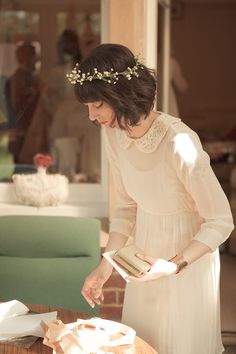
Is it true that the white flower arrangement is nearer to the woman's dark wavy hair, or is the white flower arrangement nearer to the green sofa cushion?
the green sofa cushion

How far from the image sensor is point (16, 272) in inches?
116

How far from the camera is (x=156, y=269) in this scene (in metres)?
2.08

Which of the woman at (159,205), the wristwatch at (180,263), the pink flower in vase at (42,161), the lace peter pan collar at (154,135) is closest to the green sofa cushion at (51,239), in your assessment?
the woman at (159,205)

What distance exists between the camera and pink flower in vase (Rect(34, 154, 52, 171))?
13.9 feet

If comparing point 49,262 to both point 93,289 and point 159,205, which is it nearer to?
point 93,289

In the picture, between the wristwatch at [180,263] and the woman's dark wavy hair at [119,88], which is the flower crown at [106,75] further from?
the wristwatch at [180,263]

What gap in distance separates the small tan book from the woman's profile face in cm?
39

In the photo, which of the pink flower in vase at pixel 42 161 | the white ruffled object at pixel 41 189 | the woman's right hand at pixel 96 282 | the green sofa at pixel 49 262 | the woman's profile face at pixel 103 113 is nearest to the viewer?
the woman's profile face at pixel 103 113

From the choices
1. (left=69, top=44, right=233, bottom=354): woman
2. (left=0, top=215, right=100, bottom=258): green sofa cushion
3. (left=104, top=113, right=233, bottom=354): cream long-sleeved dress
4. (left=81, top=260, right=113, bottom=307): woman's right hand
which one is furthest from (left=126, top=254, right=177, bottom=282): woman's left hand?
(left=0, top=215, right=100, bottom=258): green sofa cushion

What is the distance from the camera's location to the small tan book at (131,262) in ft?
6.77

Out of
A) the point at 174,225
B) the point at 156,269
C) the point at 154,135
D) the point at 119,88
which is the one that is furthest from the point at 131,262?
the point at 119,88

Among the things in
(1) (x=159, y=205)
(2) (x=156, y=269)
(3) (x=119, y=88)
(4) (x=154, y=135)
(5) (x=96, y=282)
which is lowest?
(5) (x=96, y=282)

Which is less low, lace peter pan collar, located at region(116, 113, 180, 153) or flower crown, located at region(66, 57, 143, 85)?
flower crown, located at region(66, 57, 143, 85)

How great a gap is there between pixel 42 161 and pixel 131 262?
2234 mm
